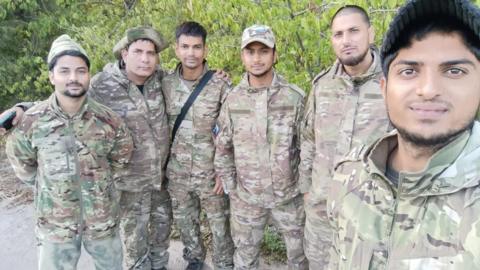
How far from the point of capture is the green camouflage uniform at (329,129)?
2.53 metres

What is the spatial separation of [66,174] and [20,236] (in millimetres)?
2597

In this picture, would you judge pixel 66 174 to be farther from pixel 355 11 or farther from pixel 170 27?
pixel 170 27

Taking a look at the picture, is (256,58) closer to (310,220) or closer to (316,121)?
(316,121)

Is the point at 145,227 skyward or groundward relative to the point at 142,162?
groundward

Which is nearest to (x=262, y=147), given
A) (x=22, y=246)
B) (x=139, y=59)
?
(x=139, y=59)

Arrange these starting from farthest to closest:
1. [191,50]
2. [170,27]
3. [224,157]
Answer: [170,27]
[191,50]
[224,157]

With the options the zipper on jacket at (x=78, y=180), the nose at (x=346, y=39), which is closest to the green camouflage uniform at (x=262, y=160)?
the nose at (x=346, y=39)

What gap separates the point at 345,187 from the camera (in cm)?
141

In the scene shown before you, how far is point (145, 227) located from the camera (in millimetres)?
3604

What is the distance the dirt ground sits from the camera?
161 inches

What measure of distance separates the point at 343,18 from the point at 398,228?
1758 mm

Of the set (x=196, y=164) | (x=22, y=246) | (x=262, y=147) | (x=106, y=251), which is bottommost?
(x=22, y=246)

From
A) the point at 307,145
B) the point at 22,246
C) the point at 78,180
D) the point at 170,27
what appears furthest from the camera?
the point at 170,27

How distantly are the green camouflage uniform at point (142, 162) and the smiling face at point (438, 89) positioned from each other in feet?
8.45
